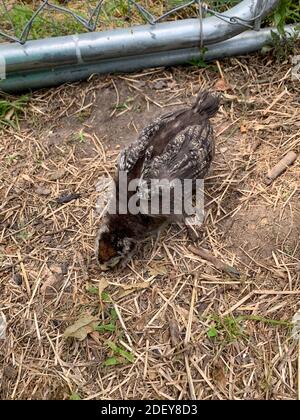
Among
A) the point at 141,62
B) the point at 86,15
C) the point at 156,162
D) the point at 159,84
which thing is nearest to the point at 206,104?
the point at 156,162

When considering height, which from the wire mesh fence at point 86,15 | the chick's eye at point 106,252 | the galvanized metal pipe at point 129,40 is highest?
the wire mesh fence at point 86,15

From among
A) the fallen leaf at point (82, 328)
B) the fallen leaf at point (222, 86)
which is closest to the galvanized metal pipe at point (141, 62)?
the fallen leaf at point (222, 86)

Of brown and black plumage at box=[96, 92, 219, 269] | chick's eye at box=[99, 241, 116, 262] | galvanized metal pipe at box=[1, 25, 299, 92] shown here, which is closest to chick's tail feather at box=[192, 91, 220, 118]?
brown and black plumage at box=[96, 92, 219, 269]

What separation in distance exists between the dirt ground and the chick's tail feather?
0.79 ft

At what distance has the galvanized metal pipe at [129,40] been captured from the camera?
9.67 ft

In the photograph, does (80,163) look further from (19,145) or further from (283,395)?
(283,395)

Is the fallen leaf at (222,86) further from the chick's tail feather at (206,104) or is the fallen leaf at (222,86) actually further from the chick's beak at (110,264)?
the chick's beak at (110,264)

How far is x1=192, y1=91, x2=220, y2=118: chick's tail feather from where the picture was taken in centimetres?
271

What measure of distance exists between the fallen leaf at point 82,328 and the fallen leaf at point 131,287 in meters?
0.17

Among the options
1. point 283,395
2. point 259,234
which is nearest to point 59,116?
point 259,234

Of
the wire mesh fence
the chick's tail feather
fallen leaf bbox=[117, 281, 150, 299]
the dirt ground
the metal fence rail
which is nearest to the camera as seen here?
the dirt ground

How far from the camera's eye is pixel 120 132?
3.02 m

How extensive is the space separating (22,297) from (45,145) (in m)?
0.93

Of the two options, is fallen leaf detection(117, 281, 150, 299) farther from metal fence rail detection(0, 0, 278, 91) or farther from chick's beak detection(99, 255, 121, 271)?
metal fence rail detection(0, 0, 278, 91)
